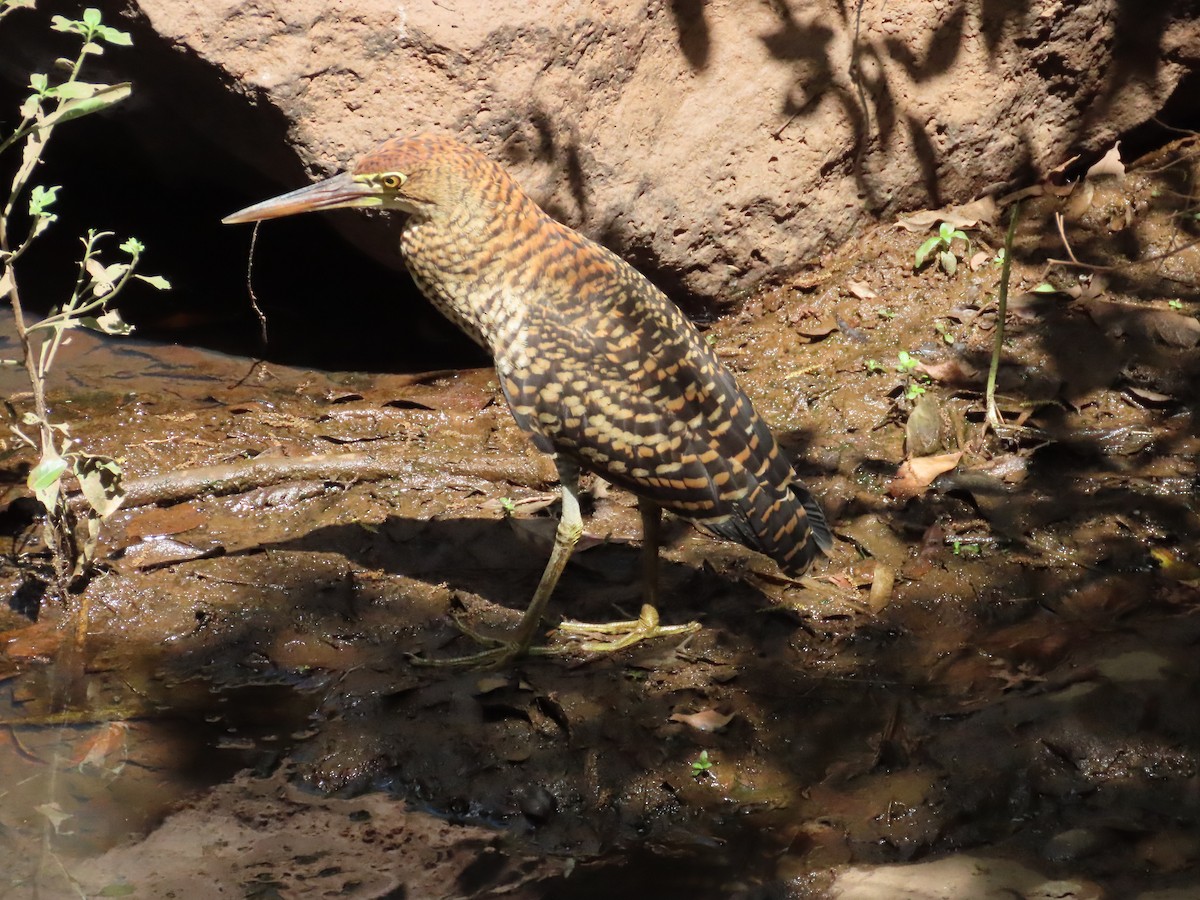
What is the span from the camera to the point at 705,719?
410cm

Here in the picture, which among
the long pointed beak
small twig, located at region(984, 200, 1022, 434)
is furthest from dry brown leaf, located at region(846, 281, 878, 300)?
the long pointed beak

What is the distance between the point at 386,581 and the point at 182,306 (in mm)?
2237

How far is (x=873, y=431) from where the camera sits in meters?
5.55

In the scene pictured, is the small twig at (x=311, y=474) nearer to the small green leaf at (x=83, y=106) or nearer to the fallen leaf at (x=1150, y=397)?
the small green leaf at (x=83, y=106)

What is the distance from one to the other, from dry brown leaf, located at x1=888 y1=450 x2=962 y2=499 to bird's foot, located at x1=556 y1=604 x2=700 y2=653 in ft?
3.78

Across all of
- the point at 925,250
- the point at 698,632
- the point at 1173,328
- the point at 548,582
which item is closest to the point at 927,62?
the point at 925,250

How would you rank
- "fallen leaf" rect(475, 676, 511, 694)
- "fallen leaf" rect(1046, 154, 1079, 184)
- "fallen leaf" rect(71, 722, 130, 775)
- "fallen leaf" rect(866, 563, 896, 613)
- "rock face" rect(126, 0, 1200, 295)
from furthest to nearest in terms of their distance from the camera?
1. "fallen leaf" rect(1046, 154, 1079, 184)
2. "rock face" rect(126, 0, 1200, 295)
3. "fallen leaf" rect(866, 563, 896, 613)
4. "fallen leaf" rect(475, 676, 511, 694)
5. "fallen leaf" rect(71, 722, 130, 775)

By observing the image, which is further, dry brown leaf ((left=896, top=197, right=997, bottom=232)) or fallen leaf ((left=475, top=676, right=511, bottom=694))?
dry brown leaf ((left=896, top=197, right=997, bottom=232))

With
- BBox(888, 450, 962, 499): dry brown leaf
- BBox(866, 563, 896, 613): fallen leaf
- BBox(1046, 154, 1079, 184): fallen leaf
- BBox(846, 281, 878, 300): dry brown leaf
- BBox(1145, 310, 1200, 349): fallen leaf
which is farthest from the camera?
BBox(1046, 154, 1079, 184): fallen leaf

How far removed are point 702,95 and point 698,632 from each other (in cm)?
262

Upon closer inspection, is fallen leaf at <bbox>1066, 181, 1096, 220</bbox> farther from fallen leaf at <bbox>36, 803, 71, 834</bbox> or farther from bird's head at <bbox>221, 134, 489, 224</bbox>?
fallen leaf at <bbox>36, 803, 71, 834</bbox>

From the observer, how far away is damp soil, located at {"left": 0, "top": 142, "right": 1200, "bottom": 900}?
11.7ft

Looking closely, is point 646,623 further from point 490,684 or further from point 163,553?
point 163,553

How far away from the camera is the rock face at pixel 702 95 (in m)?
5.05
